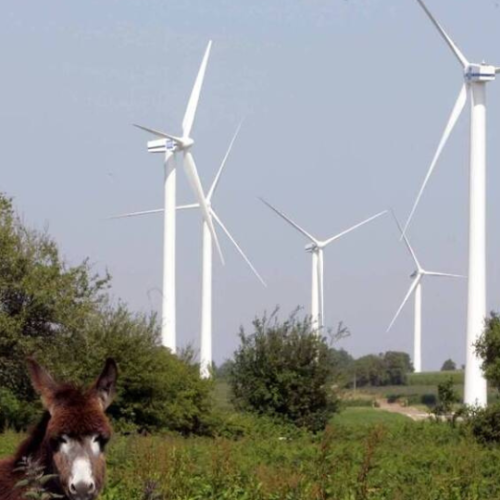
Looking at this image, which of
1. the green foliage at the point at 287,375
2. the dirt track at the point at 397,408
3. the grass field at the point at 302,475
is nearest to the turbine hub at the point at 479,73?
the green foliage at the point at 287,375

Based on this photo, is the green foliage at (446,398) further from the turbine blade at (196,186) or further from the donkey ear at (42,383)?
the donkey ear at (42,383)

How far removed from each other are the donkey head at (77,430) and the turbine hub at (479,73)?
43303mm

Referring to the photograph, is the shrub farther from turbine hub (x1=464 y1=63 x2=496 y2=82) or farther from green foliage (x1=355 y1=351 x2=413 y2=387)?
green foliage (x1=355 y1=351 x2=413 y2=387)

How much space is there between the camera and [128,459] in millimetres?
→ 21078

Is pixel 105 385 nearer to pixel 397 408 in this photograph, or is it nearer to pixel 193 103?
pixel 193 103

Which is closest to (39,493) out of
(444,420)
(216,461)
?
(216,461)

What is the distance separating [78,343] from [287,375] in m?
9.36

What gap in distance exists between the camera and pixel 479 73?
161ft

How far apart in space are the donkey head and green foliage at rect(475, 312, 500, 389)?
39.1 m

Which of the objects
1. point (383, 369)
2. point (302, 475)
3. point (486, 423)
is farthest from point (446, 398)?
point (383, 369)

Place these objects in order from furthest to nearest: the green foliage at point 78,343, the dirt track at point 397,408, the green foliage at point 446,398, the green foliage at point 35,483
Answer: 1. the dirt track at point 397,408
2. the green foliage at point 446,398
3. the green foliage at point 78,343
4. the green foliage at point 35,483

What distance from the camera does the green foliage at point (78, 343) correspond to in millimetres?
39219

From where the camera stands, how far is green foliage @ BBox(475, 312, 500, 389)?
45156 millimetres

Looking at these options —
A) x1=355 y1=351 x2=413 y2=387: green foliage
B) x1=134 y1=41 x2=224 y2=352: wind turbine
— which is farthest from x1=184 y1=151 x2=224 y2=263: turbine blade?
x1=355 y1=351 x2=413 y2=387: green foliage
